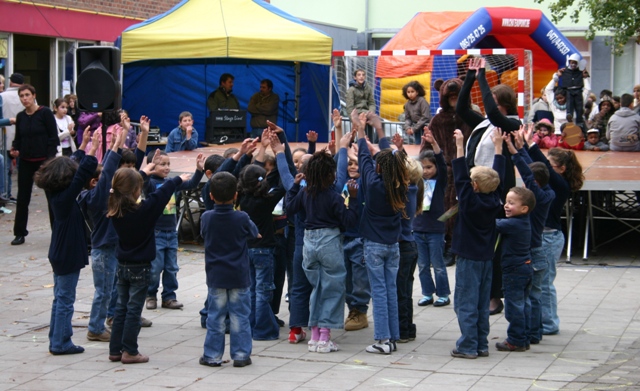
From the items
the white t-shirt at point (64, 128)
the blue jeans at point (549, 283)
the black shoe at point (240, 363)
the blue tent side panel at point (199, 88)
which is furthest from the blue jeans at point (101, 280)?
the blue tent side panel at point (199, 88)

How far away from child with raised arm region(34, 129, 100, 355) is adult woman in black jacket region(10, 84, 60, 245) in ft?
19.5

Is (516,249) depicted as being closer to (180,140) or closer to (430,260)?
(430,260)

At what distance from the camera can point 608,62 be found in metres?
33.2

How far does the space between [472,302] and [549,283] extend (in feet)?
4.30

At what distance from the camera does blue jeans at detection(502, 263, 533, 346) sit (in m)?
7.77

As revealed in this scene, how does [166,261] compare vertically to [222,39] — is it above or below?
below

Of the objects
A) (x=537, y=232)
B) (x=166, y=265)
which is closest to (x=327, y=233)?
(x=537, y=232)

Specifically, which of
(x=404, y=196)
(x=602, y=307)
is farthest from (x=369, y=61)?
(x=404, y=196)

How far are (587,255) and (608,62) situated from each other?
22.1 metres

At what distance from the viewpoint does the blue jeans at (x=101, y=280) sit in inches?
322

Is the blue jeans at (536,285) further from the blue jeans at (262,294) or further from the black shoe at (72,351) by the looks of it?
the black shoe at (72,351)

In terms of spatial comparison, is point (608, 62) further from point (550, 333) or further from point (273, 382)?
point (273, 382)

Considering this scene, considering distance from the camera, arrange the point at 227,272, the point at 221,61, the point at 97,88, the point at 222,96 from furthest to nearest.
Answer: the point at 221,61, the point at 222,96, the point at 97,88, the point at 227,272

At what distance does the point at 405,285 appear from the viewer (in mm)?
8203
